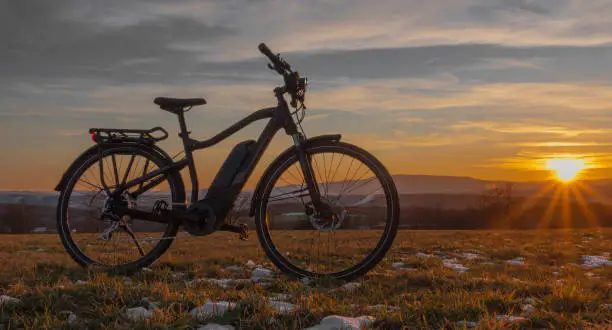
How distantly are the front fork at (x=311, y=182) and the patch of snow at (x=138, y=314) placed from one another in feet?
8.22

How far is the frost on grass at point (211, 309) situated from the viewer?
4277 millimetres

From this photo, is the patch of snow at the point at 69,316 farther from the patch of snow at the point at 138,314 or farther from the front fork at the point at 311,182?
the front fork at the point at 311,182

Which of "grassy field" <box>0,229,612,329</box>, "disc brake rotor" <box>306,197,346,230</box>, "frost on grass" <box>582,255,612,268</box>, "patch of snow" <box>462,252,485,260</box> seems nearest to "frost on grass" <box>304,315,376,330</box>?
"grassy field" <box>0,229,612,329</box>

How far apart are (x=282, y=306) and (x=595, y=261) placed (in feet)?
29.4

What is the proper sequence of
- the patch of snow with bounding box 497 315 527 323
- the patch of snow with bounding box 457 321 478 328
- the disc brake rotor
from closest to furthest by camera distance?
1. the patch of snow with bounding box 457 321 478 328
2. the patch of snow with bounding box 497 315 527 323
3. the disc brake rotor

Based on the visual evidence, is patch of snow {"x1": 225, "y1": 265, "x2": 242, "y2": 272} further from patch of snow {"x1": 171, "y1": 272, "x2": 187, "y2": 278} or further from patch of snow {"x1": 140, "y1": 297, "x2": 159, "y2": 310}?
patch of snow {"x1": 140, "y1": 297, "x2": 159, "y2": 310}

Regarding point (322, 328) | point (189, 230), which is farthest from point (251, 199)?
point (322, 328)

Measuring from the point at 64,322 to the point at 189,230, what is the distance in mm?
2882

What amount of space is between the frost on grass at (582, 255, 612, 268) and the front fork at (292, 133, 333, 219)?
626cm

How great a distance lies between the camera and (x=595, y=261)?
37.3 feet

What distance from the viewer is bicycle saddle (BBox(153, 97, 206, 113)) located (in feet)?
23.0

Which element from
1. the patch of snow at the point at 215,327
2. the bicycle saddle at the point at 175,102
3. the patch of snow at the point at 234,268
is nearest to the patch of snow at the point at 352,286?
the patch of snow at the point at 215,327

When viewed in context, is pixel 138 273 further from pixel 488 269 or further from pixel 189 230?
pixel 488 269

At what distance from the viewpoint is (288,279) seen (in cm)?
643
